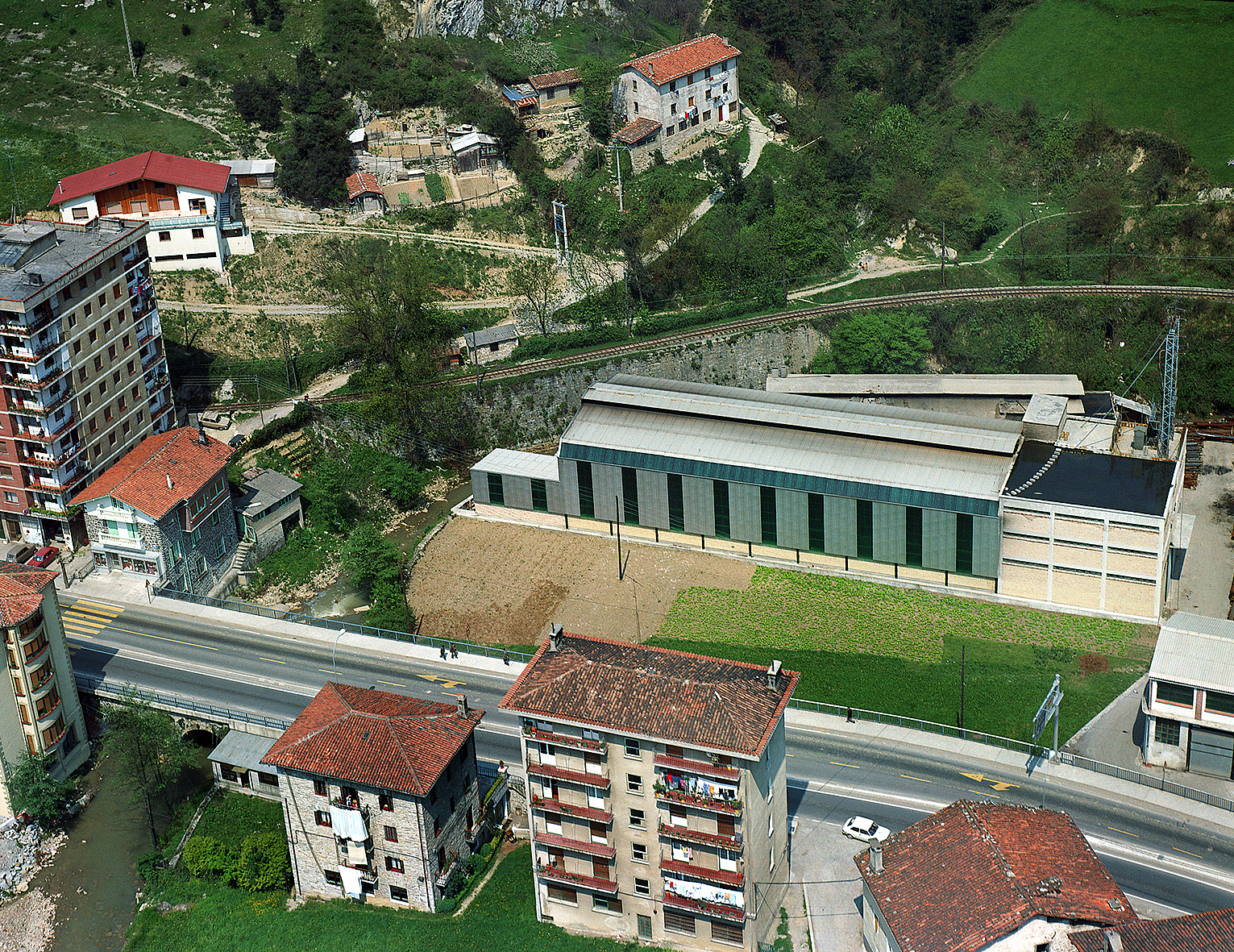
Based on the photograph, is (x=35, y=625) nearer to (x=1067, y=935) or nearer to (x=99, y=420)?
(x=99, y=420)

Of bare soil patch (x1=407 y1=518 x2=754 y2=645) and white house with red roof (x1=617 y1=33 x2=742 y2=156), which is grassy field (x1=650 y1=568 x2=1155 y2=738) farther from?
white house with red roof (x1=617 y1=33 x2=742 y2=156)

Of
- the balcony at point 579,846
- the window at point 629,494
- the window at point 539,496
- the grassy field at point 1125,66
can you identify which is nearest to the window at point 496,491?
the window at point 539,496

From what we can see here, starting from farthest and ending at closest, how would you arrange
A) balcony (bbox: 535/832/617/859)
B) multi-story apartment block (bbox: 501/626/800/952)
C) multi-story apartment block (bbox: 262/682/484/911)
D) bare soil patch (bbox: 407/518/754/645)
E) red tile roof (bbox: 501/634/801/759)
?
bare soil patch (bbox: 407/518/754/645)
multi-story apartment block (bbox: 262/682/484/911)
balcony (bbox: 535/832/617/859)
multi-story apartment block (bbox: 501/626/800/952)
red tile roof (bbox: 501/634/801/759)

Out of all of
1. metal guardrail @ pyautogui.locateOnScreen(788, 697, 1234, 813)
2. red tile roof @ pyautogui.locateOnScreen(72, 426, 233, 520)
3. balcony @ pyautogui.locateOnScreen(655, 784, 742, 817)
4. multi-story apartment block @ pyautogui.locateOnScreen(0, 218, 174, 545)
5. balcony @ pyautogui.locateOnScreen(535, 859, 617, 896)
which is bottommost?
metal guardrail @ pyautogui.locateOnScreen(788, 697, 1234, 813)

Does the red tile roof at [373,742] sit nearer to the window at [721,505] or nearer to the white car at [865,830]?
the white car at [865,830]

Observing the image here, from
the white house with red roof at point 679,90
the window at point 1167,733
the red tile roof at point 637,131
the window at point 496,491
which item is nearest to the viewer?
the window at point 1167,733

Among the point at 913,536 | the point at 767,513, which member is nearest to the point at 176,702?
the point at 767,513

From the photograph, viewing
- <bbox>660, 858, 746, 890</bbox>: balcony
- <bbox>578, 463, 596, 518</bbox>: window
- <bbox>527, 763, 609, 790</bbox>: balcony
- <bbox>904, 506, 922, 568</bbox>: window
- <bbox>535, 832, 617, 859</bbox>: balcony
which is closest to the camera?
<bbox>660, 858, 746, 890</bbox>: balcony

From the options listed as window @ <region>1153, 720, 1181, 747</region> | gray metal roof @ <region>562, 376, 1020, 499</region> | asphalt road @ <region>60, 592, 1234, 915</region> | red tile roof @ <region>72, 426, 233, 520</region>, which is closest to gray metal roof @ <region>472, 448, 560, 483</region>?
gray metal roof @ <region>562, 376, 1020, 499</region>
